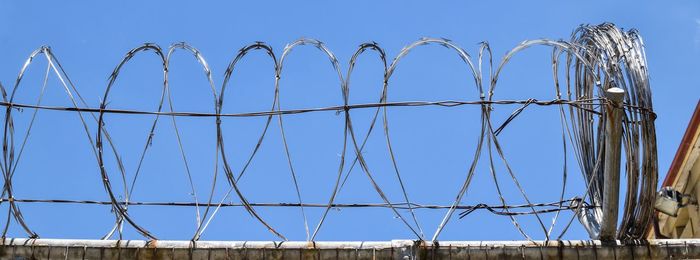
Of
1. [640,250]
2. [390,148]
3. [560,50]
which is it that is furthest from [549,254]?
[560,50]

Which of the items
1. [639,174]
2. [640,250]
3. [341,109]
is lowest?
[640,250]

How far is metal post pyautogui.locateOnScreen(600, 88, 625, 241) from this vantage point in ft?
38.5

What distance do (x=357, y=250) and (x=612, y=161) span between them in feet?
8.75

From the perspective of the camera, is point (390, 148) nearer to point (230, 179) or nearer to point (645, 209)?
point (230, 179)

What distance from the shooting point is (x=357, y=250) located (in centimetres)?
1170

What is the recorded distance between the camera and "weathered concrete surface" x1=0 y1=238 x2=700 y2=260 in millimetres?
11703

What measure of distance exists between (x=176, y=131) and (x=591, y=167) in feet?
16.4

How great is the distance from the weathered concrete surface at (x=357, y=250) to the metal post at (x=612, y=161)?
19 centimetres

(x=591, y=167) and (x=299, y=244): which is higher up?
(x=591, y=167)

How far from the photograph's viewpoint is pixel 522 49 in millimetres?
12344

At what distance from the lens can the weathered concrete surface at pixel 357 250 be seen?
1170 centimetres

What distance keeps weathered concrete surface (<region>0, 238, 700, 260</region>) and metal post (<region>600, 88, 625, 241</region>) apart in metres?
0.19

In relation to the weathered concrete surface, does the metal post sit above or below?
above

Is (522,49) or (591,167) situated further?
(591,167)
